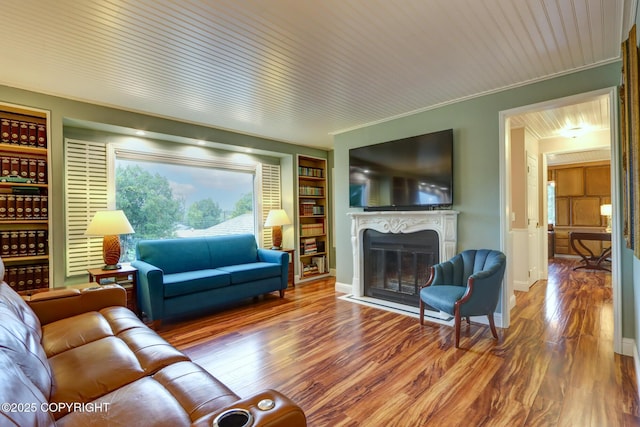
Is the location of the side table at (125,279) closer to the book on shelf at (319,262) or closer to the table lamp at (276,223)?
the table lamp at (276,223)

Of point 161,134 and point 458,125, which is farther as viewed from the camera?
point 161,134

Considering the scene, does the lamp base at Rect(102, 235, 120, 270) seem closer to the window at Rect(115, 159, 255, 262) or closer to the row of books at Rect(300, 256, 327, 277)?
the window at Rect(115, 159, 255, 262)

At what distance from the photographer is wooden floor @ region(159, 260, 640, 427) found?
1.84 meters

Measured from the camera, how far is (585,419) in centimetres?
176

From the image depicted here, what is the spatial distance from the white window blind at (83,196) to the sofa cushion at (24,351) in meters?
2.30

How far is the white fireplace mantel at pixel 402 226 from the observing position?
3471 millimetres

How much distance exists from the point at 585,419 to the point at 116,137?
5.02m

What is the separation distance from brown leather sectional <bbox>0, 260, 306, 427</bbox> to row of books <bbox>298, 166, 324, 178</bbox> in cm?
391

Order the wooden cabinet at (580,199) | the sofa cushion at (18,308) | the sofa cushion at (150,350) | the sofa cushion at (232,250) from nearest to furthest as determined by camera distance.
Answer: the sofa cushion at (150,350)
the sofa cushion at (18,308)
the sofa cushion at (232,250)
the wooden cabinet at (580,199)

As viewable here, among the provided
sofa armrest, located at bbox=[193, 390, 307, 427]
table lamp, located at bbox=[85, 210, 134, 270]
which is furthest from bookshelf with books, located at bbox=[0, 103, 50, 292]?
sofa armrest, located at bbox=[193, 390, 307, 427]

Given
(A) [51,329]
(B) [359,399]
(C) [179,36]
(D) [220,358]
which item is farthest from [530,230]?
(A) [51,329]

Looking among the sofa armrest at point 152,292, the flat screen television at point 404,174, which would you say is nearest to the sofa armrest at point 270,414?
the sofa armrest at point 152,292

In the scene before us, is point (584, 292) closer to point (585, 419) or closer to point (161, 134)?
point (585, 419)

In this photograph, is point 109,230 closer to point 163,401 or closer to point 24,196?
point 24,196
